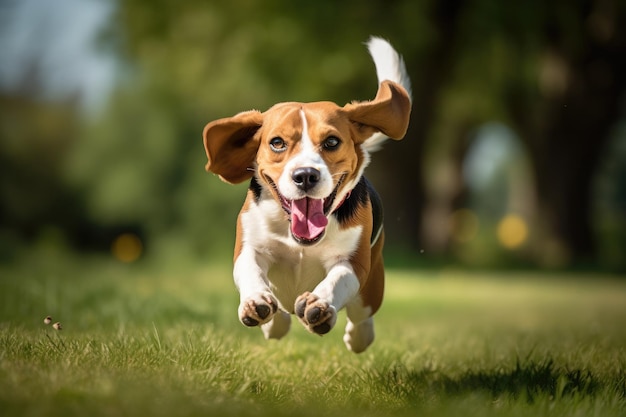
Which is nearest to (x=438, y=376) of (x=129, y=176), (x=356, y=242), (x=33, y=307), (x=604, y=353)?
(x=356, y=242)

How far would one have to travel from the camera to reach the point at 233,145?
409 cm

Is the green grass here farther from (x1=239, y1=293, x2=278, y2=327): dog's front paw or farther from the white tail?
the white tail

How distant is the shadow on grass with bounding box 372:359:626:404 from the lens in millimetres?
3768

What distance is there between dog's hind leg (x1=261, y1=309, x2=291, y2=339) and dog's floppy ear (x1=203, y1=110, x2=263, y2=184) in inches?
36.9

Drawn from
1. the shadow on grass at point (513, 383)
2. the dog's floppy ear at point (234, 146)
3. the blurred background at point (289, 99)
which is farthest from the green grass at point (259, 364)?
the blurred background at point (289, 99)

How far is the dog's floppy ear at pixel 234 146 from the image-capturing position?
→ 3984 millimetres

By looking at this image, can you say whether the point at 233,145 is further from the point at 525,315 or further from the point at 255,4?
the point at 255,4

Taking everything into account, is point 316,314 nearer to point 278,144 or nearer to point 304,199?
point 304,199

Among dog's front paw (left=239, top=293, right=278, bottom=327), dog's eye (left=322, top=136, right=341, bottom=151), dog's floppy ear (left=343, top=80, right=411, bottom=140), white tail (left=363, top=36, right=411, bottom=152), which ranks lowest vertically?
dog's front paw (left=239, top=293, right=278, bottom=327)

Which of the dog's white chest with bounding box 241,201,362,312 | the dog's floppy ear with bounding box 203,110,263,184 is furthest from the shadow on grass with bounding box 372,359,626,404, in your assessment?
the dog's floppy ear with bounding box 203,110,263,184

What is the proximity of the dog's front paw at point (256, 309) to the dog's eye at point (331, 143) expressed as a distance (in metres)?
0.79

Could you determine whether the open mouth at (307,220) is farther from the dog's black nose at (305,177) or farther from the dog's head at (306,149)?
the dog's black nose at (305,177)

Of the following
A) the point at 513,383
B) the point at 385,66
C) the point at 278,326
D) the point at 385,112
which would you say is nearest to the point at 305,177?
the point at 385,112

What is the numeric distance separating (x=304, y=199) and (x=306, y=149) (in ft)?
0.79
